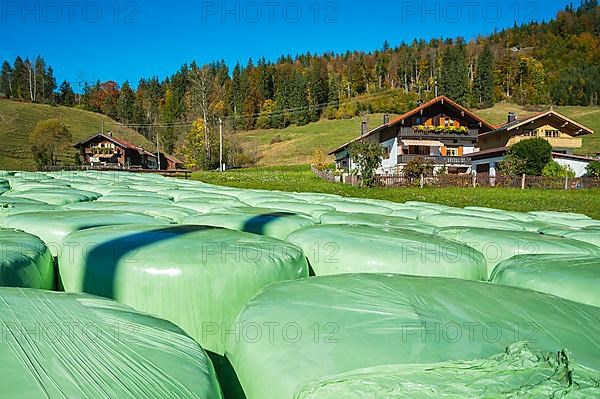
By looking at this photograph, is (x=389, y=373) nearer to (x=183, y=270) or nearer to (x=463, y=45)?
(x=183, y=270)

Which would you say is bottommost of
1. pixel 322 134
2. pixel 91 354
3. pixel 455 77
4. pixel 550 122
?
pixel 91 354

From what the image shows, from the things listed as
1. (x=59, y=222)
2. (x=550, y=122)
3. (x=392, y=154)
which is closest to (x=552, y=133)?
(x=550, y=122)

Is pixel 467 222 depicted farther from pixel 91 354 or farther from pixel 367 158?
pixel 367 158

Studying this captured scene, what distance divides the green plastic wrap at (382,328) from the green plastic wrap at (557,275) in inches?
8.4

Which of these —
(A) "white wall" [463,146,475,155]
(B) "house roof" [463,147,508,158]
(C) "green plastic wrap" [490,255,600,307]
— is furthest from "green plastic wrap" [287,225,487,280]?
(A) "white wall" [463,146,475,155]

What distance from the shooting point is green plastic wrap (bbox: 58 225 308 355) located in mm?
1438

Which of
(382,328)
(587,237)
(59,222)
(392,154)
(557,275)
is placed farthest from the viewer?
(392,154)

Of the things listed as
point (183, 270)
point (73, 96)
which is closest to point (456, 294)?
point (183, 270)

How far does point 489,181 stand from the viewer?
24.3 meters

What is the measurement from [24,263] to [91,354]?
33.8 inches

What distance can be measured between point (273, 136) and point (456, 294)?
3085 inches

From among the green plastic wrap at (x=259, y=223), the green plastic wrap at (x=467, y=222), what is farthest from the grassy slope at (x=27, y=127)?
the green plastic wrap at (x=467, y=222)

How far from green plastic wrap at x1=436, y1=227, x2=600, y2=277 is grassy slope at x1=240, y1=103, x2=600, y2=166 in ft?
179

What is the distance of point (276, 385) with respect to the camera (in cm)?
95
